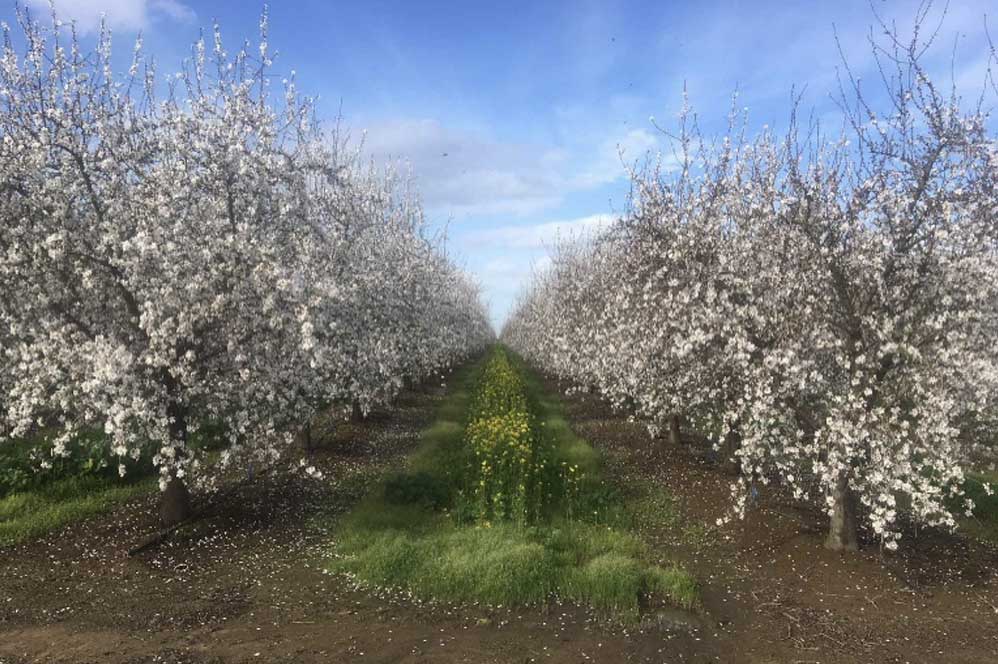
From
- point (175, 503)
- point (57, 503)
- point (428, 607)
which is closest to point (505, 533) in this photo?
point (428, 607)

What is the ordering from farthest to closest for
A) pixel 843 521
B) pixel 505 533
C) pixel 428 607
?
pixel 505 533 → pixel 843 521 → pixel 428 607

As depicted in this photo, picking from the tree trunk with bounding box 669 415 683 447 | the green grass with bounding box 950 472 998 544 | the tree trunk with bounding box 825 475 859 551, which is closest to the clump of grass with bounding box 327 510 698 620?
the tree trunk with bounding box 825 475 859 551

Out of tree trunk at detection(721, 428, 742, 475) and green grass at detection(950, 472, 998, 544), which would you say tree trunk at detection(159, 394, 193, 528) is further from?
green grass at detection(950, 472, 998, 544)

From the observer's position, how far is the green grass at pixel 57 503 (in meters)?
11.9

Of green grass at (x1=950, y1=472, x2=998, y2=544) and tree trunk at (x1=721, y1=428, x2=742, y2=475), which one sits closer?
green grass at (x1=950, y1=472, x2=998, y2=544)

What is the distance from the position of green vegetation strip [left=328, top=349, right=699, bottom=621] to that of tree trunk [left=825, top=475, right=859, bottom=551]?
2973mm

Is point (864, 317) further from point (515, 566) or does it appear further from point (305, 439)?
point (305, 439)

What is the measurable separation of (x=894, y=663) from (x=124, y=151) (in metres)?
13.3

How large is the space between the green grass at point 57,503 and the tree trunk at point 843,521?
1349cm

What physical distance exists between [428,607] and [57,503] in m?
8.92

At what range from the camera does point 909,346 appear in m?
Result: 9.35

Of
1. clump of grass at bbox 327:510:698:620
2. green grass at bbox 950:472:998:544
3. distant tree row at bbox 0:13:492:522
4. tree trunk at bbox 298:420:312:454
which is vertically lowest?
green grass at bbox 950:472:998:544

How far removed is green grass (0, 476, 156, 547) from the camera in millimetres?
11930

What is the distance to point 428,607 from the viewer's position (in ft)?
30.4
